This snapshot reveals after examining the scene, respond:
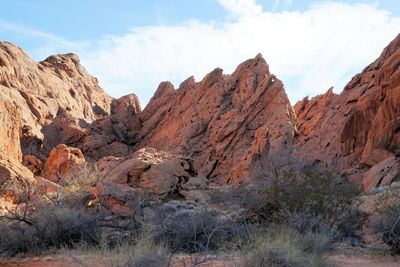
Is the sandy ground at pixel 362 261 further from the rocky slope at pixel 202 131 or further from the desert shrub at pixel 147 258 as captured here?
the rocky slope at pixel 202 131

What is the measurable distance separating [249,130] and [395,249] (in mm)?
26581

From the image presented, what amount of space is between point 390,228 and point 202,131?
2953cm

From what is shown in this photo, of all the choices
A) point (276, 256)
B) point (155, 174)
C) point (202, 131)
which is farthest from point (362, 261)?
point (202, 131)

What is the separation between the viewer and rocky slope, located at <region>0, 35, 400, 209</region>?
61.4ft

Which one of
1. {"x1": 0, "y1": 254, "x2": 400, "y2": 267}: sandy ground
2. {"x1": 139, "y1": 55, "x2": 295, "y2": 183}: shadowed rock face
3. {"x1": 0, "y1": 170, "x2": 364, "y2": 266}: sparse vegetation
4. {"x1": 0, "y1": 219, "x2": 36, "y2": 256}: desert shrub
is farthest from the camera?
{"x1": 139, "y1": 55, "x2": 295, "y2": 183}: shadowed rock face

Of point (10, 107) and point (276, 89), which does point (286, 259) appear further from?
point (276, 89)

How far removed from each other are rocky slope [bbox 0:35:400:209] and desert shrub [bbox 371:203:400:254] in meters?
6.97

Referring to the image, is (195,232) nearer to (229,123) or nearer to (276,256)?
(276,256)

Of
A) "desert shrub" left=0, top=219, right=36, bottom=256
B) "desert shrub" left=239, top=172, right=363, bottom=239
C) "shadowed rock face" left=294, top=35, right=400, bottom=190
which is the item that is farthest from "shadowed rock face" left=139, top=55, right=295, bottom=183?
"desert shrub" left=0, top=219, right=36, bottom=256

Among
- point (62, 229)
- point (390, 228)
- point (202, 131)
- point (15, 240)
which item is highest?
point (202, 131)

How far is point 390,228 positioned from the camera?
9.21 m

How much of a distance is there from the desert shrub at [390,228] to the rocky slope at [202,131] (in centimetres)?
697

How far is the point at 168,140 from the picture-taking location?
41438 mm

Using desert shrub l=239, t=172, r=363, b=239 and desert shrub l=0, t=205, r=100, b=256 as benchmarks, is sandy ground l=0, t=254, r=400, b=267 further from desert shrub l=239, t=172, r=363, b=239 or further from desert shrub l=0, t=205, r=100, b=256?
desert shrub l=239, t=172, r=363, b=239
